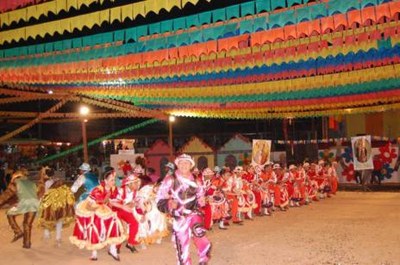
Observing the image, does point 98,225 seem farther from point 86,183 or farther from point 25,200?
point 25,200

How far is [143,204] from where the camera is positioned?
7836mm

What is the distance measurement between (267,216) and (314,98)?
3.81m

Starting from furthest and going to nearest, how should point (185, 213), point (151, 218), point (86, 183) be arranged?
point (151, 218) → point (86, 183) → point (185, 213)

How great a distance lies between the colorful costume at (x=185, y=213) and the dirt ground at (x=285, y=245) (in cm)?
111

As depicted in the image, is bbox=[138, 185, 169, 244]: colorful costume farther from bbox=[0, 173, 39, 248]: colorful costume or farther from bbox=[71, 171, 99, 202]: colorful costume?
bbox=[0, 173, 39, 248]: colorful costume

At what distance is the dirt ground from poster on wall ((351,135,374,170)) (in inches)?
203

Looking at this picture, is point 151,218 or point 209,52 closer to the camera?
point 209,52

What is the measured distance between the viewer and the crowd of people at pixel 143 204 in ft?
18.4

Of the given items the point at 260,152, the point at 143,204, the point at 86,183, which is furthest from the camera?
the point at 260,152

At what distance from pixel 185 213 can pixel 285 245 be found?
265 centimetres

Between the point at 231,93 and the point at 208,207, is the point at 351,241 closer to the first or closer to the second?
the point at 208,207

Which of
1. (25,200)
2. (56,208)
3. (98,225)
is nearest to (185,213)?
(98,225)

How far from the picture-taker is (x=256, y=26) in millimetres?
5824

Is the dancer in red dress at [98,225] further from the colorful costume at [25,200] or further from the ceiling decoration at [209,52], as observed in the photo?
the ceiling decoration at [209,52]
